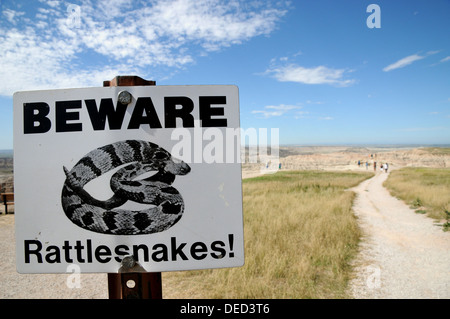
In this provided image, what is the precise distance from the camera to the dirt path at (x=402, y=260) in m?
4.69

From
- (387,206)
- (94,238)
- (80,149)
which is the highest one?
(80,149)

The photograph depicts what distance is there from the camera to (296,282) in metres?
4.71

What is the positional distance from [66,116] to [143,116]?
17.1 inches

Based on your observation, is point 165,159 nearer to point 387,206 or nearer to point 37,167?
point 37,167

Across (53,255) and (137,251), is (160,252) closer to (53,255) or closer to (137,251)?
(137,251)

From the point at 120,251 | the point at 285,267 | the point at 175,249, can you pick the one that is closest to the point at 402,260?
the point at 285,267

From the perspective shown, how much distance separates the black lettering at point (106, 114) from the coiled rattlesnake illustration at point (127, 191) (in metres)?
0.11

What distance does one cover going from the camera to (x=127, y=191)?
4.54ft

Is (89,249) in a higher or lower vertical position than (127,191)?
lower

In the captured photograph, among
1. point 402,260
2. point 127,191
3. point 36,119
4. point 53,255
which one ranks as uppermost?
point 36,119

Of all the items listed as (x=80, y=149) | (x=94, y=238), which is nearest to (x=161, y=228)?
(x=94, y=238)

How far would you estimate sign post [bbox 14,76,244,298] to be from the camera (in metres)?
1.40

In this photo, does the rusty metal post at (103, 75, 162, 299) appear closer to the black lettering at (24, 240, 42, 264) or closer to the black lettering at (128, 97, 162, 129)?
the black lettering at (128, 97, 162, 129)
